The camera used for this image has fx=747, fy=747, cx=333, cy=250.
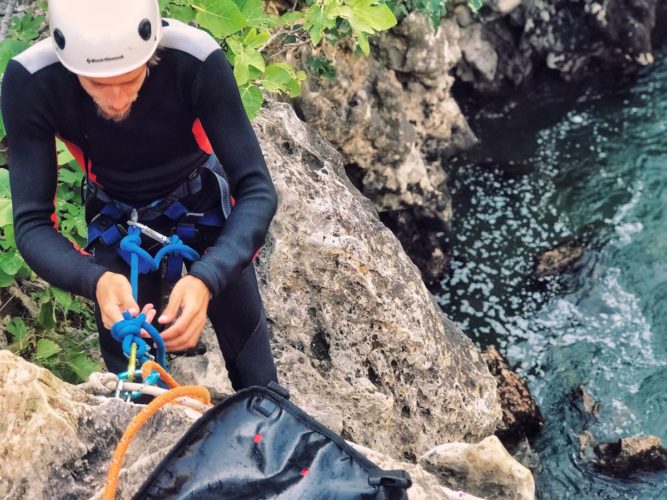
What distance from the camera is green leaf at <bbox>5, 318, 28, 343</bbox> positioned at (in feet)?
15.8

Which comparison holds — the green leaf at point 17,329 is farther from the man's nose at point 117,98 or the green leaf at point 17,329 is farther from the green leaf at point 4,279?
the man's nose at point 117,98

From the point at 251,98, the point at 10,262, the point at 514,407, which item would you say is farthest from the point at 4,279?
the point at 514,407

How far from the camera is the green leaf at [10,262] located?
4.37 m

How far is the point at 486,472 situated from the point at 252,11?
3.02 meters

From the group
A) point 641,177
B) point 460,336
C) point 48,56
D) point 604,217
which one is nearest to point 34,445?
point 48,56

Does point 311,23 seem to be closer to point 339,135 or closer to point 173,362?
point 173,362

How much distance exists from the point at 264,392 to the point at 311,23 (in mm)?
3272

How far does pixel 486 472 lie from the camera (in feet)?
11.3

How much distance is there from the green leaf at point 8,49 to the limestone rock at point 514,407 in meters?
5.96

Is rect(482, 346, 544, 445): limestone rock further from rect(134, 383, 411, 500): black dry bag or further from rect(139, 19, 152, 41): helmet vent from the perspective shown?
rect(139, 19, 152, 41): helmet vent

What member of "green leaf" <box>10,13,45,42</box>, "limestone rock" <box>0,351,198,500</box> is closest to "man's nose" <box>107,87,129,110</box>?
"limestone rock" <box>0,351,198,500</box>

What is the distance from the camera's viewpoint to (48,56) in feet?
9.79

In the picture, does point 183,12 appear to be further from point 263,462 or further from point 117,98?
point 263,462

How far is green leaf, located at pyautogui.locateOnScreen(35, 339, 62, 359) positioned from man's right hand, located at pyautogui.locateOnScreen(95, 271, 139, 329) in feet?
6.75
